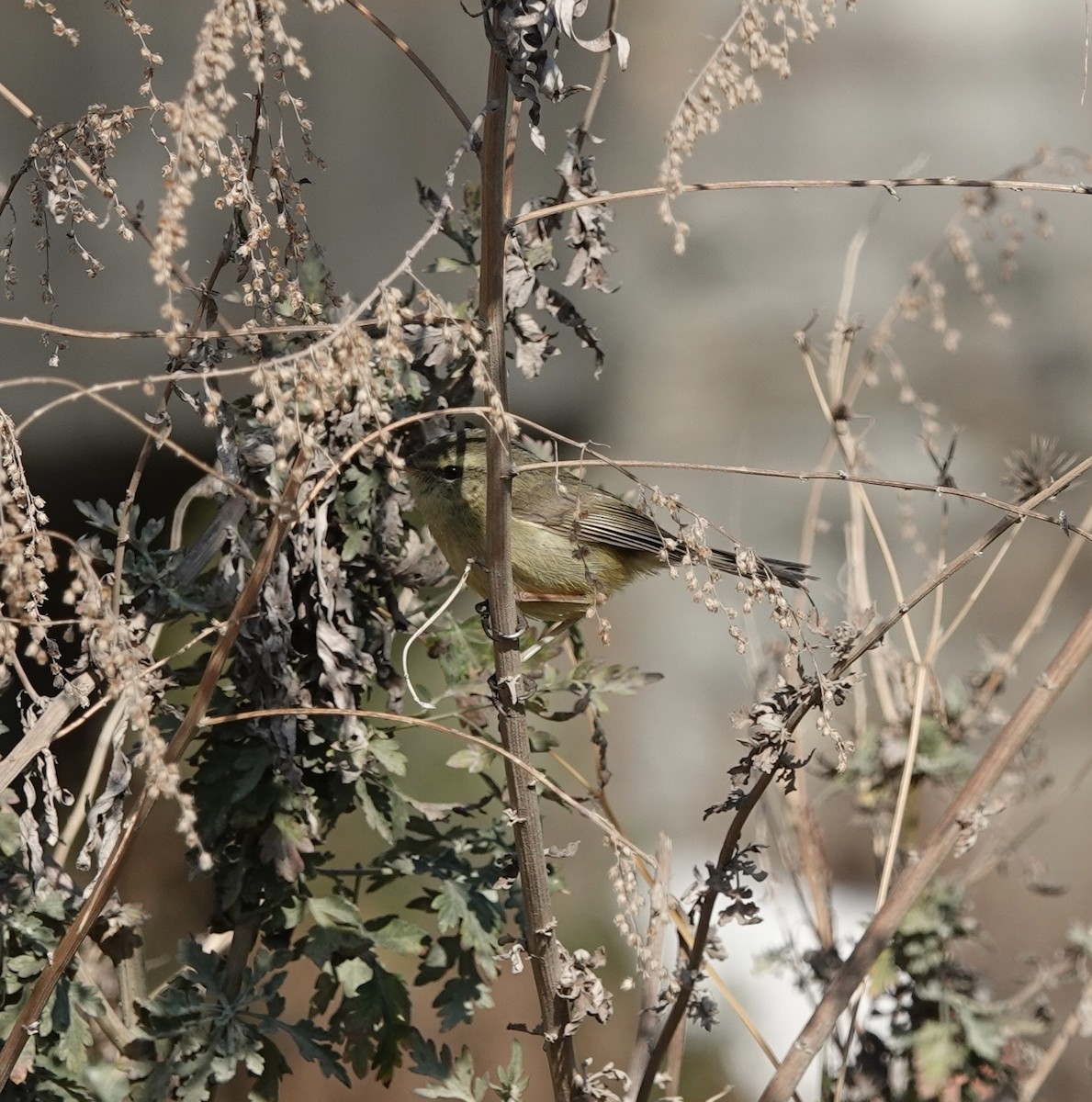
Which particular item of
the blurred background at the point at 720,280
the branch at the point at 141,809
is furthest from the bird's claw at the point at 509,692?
the blurred background at the point at 720,280

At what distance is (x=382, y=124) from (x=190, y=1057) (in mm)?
4070

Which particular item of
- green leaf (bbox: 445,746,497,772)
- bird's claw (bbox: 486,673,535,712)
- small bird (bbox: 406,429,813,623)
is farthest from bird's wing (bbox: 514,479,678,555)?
bird's claw (bbox: 486,673,535,712)

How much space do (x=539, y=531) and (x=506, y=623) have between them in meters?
1.53

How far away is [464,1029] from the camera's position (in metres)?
3.67

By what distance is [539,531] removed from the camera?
10.1 ft

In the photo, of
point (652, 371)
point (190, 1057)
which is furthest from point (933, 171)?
point (190, 1057)

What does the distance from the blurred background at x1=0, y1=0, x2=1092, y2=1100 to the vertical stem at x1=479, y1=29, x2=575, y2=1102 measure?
8.87 ft

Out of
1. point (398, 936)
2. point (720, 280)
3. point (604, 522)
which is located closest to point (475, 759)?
point (398, 936)

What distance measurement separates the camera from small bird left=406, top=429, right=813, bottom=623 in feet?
7.85

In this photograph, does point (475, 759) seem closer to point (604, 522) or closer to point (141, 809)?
point (141, 809)

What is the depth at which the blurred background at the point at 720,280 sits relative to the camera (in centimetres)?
457

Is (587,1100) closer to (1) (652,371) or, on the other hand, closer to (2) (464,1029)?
(2) (464,1029)

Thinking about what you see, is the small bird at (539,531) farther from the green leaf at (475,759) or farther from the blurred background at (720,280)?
the blurred background at (720,280)

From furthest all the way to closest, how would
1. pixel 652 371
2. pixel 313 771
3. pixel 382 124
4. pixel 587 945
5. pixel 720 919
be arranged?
A: pixel 652 371
pixel 382 124
pixel 587 945
pixel 313 771
pixel 720 919
